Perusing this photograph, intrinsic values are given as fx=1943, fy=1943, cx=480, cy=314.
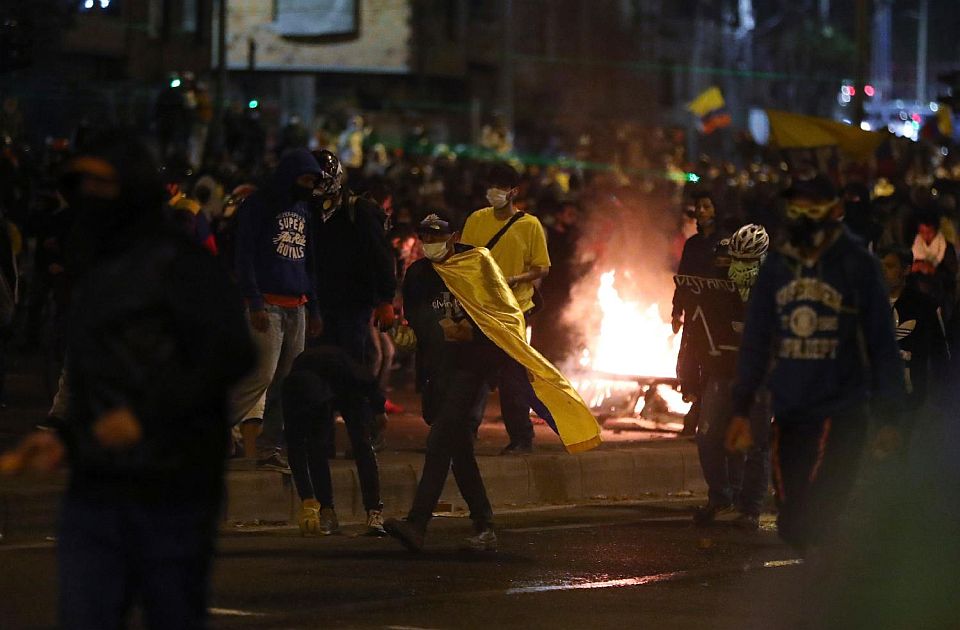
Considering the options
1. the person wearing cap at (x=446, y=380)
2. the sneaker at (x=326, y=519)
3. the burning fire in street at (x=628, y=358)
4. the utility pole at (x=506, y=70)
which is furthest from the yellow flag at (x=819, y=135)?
the utility pole at (x=506, y=70)

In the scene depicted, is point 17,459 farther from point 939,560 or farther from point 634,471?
point 634,471

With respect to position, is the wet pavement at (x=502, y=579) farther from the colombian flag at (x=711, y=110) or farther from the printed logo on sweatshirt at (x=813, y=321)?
the colombian flag at (x=711, y=110)

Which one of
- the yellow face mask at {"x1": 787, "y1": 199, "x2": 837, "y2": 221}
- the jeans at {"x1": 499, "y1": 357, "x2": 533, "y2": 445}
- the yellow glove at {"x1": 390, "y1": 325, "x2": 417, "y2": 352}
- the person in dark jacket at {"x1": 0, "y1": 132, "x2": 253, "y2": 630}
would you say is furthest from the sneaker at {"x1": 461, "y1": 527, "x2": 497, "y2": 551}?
the person in dark jacket at {"x1": 0, "y1": 132, "x2": 253, "y2": 630}

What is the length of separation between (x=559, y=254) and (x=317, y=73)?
3821 cm

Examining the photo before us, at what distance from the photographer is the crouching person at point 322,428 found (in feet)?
31.4

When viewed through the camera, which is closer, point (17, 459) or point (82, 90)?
point (17, 459)

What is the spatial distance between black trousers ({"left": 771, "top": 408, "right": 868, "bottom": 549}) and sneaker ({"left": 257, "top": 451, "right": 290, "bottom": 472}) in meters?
4.37

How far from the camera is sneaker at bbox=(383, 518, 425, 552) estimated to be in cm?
923

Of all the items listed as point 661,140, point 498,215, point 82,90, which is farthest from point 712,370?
point 661,140

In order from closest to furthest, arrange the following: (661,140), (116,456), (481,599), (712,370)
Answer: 1. (116,456)
2. (481,599)
3. (712,370)
4. (661,140)

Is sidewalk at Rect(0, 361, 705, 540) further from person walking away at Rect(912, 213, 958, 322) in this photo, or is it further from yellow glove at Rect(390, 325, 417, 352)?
person walking away at Rect(912, 213, 958, 322)

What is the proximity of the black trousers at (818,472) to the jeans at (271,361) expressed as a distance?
13.0 ft

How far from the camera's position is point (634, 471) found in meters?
12.1

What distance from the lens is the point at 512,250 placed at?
12.1 m
